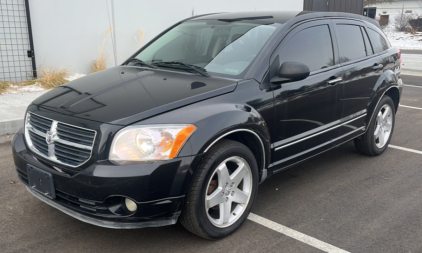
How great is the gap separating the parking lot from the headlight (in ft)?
2.57

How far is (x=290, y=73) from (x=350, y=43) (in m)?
1.57

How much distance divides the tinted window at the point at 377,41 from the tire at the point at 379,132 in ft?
2.03

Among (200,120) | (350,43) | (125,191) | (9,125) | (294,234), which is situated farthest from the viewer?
(9,125)

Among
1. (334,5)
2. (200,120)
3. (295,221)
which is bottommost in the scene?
(295,221)

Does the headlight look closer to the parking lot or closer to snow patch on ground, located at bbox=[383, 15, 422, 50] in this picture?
the parking lot

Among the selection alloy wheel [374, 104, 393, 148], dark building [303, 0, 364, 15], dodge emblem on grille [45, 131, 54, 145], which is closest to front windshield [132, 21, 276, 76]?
dodge emblem on grille [45, 131, 54, 145]

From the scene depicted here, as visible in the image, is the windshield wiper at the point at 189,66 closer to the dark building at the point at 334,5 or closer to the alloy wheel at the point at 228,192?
the alloy wheel at the point at 228,192

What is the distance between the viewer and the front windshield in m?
3.93

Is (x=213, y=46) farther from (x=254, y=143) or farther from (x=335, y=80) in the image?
(x=335, y=80)

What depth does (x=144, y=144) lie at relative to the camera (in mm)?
2965

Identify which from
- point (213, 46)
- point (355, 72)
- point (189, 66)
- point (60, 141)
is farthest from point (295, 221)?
point (60, 141)

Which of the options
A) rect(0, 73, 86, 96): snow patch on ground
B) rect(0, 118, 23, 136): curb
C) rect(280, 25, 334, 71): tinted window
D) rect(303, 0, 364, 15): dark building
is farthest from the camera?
rect(303, 0, 364, 15): dark building

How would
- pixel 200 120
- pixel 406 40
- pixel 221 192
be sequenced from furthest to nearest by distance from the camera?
pixel 406 40, pixel 221 192, pixel 200 120

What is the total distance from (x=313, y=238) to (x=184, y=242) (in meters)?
1.03
